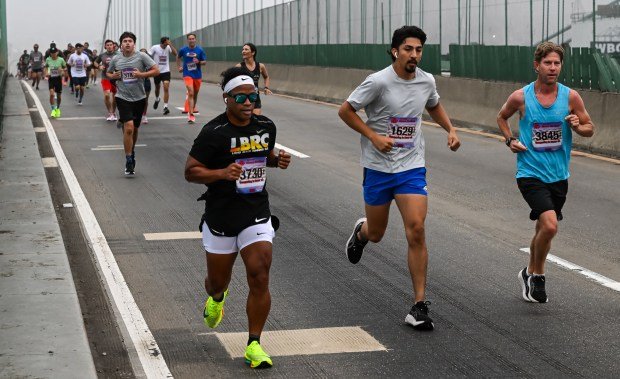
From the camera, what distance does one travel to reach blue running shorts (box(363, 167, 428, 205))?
328 inches

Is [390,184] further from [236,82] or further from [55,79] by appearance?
[55,79]

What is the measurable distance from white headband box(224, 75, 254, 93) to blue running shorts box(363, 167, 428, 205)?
1649 millimetres

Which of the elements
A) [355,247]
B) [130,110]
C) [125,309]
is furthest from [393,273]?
[130,110]

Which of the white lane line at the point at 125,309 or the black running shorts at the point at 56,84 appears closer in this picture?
the white lane line at the point at 125,309

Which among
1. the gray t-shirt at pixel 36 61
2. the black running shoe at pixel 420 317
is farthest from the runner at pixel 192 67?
the gray t-shirt at pixel 36 61

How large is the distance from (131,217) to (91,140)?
32.0 ft

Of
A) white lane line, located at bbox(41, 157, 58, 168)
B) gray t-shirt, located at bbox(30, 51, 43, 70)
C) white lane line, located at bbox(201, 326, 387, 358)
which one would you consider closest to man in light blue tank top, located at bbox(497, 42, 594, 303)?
white lane line, located at bbox(201, 326, 387, 358)

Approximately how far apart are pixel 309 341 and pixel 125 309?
1.49m

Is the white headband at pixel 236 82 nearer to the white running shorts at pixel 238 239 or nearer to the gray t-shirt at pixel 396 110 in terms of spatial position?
the white running shorts at pixel 238 239

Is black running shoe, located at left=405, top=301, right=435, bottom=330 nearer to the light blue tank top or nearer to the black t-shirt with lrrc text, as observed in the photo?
the black t-shirt with lrrc text

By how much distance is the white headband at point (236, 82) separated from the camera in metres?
6.98

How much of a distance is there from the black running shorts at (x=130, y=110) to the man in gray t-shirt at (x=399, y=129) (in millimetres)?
9109

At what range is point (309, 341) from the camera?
24.5 feet

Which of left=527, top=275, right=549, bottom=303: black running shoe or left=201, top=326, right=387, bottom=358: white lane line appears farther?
left=527, top=275, right=549, bottom=303: black running shoe
